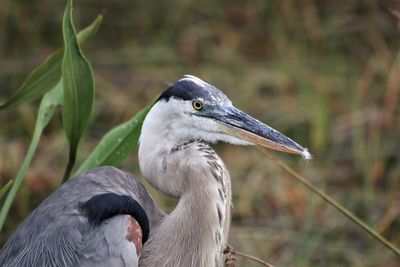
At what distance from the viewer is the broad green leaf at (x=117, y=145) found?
389 cm

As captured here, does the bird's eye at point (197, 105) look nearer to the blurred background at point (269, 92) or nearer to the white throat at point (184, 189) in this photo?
the white throat at point (184, 189)

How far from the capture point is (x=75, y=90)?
3713 millimetres

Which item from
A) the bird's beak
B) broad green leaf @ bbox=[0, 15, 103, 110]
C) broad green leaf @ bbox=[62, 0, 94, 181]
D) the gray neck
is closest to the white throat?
the gray neck

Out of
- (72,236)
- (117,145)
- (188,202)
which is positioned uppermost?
(117,145)

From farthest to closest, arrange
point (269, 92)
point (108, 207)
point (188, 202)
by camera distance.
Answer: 1. point (269, 92)
2. point (188, 202)
3. point (108, 207)

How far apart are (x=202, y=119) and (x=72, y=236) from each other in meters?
0.53

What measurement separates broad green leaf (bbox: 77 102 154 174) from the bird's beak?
0.44 m

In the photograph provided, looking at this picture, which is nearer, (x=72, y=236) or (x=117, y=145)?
(x=72, y=236)

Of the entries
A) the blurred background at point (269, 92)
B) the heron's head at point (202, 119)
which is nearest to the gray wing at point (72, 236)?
the heron's head at point (202, 119)

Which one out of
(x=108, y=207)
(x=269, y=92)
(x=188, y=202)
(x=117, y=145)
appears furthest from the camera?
(x=269, y=92)

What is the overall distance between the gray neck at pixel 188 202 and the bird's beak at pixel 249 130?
0.12 metres

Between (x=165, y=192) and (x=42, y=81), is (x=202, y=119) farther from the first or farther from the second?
(x=42, y=81)

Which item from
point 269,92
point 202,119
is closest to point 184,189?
point 202,119

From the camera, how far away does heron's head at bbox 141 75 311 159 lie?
3488mm
